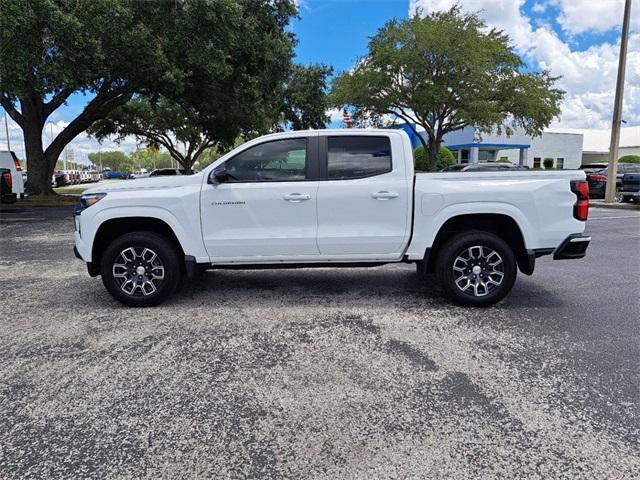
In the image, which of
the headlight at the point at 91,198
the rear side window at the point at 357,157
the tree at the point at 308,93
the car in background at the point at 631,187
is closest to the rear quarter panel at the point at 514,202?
the rear side window at the point at 357,157

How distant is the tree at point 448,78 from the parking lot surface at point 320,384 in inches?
789

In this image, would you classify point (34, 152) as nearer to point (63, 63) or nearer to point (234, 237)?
point (63, 63)

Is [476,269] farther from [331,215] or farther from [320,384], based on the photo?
[320,384]

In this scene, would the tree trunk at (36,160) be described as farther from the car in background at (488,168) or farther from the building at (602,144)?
the building at (602,144)

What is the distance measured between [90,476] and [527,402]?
2.67 metres

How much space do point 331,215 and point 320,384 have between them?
209 cm

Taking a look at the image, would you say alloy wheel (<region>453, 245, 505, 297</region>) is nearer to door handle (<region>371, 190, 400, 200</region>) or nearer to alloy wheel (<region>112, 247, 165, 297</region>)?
door handle (<region>371, 190, 400, 200</region>)

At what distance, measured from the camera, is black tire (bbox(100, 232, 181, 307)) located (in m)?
4.94

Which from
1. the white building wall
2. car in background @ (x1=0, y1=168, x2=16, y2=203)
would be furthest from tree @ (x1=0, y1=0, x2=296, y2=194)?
the white building wall

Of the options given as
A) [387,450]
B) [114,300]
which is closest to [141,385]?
[387,450]

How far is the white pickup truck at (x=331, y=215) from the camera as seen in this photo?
4.89 meters

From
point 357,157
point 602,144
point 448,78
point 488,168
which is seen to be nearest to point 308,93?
point 448,78

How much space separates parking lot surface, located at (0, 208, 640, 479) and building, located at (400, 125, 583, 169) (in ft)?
133

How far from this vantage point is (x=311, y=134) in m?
5.07
